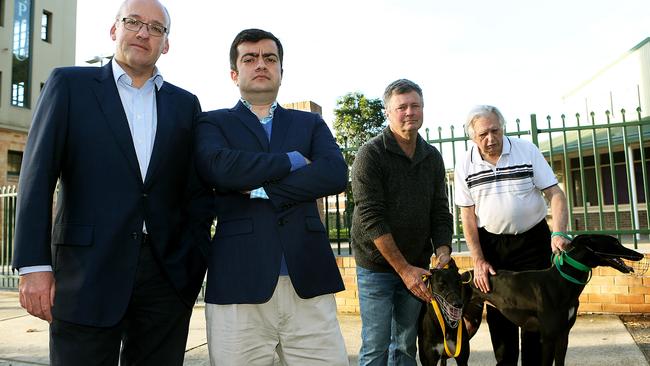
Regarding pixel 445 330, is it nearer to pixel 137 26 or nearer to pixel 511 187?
pixel 511 187

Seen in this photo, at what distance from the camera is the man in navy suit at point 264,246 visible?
6.79ft

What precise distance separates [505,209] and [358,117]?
2202 centimetres

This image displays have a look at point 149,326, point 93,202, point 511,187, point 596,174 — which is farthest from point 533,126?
point 93,202

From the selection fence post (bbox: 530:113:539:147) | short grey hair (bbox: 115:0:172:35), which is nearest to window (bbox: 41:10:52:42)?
fence post (bbox: 530:113:539:147)

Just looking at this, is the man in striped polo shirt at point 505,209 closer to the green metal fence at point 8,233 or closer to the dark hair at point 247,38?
the dark hair at point 247,38

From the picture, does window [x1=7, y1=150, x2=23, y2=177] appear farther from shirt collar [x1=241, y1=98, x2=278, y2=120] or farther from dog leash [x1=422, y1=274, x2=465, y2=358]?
dog leash [x1=422, y1=274, x2=465, y2=358]

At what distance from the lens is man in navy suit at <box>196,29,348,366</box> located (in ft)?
6.79

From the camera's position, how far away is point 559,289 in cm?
304

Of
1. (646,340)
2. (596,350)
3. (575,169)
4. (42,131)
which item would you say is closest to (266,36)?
(42,131)

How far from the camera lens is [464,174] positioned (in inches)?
134

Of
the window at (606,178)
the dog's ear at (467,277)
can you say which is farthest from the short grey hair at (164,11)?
the window at (606,178)

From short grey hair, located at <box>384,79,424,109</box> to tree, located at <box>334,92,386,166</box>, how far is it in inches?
847

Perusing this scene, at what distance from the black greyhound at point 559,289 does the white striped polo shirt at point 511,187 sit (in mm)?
323

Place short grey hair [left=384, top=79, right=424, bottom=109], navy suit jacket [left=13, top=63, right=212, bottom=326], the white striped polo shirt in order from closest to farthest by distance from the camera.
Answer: navy suit jacket [left=13, top=63, right=212, bottom=326]
short grey hair [left=384, top=79, right=424, bottom=109]
the white striped polo shirt
